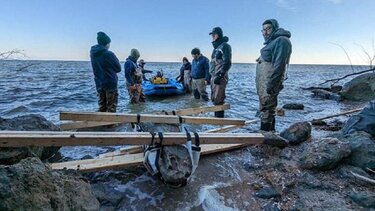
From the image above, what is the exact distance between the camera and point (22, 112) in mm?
9680

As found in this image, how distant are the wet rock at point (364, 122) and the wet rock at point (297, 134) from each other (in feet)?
2.14

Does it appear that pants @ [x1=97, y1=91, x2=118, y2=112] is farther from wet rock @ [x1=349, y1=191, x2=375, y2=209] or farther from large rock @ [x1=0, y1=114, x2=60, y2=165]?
wet rock @ [x1=349, y1=191, x2=375, y2=209]

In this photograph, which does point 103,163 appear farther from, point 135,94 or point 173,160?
point 135,94

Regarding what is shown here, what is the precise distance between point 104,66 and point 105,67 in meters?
0.03

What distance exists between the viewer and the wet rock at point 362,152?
3.84m

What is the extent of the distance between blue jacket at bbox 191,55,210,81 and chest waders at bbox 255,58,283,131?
17.3ft

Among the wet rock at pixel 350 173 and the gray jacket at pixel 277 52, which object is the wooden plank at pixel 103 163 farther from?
the gray jacket at pixel 277 52

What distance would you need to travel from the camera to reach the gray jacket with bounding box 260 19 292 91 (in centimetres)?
525

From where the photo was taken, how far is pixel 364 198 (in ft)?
9.93

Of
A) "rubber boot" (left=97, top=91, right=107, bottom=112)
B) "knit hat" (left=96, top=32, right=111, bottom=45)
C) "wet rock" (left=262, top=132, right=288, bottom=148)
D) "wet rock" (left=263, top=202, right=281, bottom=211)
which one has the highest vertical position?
"knit hat" (left=96, top=32, right=111, bottom=45)

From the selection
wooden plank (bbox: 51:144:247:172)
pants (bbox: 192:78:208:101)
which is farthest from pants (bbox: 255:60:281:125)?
pants (bbox: 192:78:208:101)

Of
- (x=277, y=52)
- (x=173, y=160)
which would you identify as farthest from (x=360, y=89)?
(x=173, y=160)

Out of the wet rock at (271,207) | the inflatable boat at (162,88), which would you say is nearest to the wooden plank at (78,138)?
the wet rock at (271,207)

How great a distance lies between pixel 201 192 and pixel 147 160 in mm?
807
